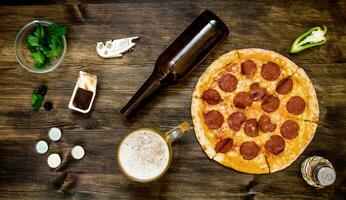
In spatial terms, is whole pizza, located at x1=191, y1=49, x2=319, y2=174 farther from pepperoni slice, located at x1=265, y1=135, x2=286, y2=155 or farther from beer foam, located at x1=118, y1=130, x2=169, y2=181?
beer foam, located at x1=118, y1=130, x2=169, y2=181

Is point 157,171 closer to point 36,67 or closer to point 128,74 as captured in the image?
point 128,74

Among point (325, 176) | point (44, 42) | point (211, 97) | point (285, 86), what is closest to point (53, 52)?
point (44, 42)

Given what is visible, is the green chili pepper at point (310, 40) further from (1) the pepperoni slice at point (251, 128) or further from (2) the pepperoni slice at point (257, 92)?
(1) the pepperoni slice at point (251, 128)

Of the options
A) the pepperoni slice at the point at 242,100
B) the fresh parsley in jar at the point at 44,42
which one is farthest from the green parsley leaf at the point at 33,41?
the pepperoni slice at the point at 242,100

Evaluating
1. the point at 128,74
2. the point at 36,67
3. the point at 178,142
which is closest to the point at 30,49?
the point at 36,67

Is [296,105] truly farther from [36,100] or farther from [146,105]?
[36,100]

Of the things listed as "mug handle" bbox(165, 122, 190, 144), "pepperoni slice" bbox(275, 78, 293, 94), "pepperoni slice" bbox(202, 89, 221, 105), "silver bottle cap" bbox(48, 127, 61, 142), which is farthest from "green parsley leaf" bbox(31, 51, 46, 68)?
"pepperoni slice" bbox(275, 78, 293, 94)
